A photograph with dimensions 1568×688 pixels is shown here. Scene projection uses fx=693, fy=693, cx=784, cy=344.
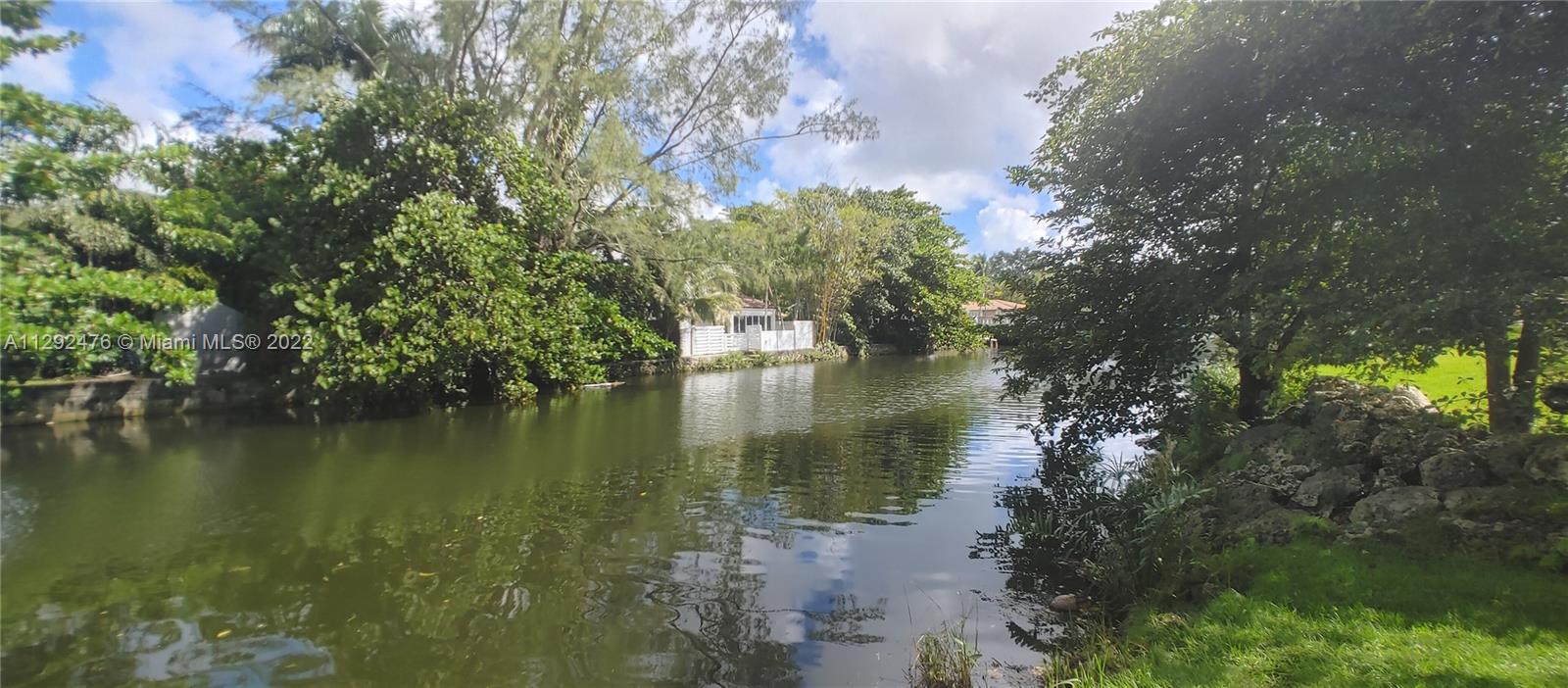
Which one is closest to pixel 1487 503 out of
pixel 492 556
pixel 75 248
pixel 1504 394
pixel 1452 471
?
pixel 1452 471

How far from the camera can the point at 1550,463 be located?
175 inches

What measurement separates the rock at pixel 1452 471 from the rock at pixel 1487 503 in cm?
23

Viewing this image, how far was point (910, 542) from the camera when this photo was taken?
21.8 feet

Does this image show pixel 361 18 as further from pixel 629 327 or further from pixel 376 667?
pixel 376 667

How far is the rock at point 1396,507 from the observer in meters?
4.59

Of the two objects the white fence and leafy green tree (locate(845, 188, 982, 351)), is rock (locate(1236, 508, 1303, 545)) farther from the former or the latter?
leafy green tree (locate(845, 188, 982, 351))

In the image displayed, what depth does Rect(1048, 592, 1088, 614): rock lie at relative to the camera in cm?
518

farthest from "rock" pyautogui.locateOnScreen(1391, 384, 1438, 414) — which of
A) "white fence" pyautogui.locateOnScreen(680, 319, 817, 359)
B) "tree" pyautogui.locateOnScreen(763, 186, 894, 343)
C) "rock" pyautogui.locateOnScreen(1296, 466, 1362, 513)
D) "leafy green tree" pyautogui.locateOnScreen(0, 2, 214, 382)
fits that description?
"tree" pyautogui.locateOnScreen(763, 186, 894, 343)

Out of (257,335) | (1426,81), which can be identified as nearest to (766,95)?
Result: (257,335)

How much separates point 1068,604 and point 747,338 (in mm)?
25828

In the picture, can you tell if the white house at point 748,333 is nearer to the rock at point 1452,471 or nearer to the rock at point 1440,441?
the rock at point 1440,441

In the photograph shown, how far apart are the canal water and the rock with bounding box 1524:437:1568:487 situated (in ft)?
11.2

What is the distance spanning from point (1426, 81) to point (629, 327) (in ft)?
55.1

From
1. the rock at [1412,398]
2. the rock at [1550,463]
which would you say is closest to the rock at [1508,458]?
the rock at [1550,463]
